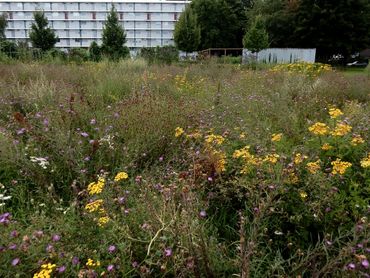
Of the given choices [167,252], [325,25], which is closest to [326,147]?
[167,252]

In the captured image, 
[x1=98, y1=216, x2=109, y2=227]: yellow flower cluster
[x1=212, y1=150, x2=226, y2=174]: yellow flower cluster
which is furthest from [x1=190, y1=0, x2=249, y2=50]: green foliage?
[x1=98, y1=216, x2=109, y2=227]: yellow flower cluster

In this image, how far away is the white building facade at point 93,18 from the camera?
244ft

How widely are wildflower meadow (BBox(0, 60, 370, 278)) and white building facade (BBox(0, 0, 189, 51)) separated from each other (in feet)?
246

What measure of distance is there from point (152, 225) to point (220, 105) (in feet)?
8.90

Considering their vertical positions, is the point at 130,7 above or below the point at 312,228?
above

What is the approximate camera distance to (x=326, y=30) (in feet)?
94.8

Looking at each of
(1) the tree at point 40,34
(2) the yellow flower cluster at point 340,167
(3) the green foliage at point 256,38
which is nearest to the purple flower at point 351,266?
(2) the yellow flower cluster at point 340,167

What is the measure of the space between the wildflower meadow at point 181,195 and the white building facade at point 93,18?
75.1 m

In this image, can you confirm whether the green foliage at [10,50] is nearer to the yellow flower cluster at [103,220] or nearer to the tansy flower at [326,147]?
the yellow flower cluster at [103,220]

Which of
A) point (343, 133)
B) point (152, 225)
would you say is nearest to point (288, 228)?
point (343, 133)

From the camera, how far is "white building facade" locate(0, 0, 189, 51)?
74438 mm

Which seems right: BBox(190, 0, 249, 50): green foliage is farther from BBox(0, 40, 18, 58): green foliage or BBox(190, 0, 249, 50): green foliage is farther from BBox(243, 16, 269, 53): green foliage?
BBox(0, 40, 18, 58): green foliage

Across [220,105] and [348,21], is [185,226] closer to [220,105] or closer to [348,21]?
[220,105]

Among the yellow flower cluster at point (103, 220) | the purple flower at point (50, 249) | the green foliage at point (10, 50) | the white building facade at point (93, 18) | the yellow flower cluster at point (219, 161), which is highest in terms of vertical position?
the white building facade at point (93, 18)
